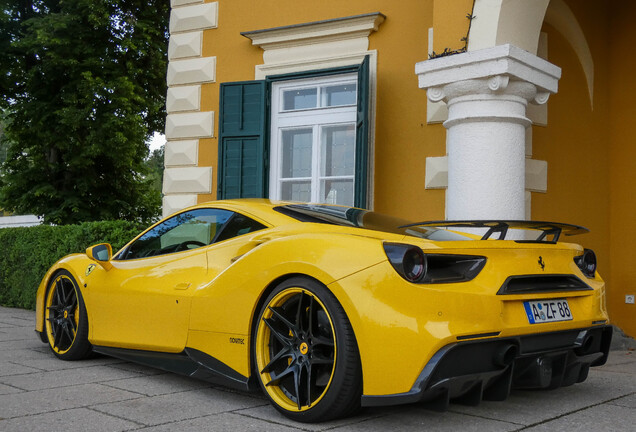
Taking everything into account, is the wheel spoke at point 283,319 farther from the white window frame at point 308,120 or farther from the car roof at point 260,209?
the white window frame at point 308,120

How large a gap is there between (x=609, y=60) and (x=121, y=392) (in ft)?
22.5

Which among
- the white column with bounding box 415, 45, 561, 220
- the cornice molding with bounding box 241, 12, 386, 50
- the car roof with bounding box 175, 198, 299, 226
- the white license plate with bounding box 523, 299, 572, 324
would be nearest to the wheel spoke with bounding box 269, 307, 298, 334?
the car roof with bounding box 175, 198, 299, 226

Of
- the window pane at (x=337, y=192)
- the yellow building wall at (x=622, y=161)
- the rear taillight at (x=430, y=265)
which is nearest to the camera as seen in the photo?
the rear taillight at (x=430, y=265)

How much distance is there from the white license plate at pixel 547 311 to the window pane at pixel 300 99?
5.30m

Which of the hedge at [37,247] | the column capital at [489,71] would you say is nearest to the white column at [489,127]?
the column capital at [489,71]

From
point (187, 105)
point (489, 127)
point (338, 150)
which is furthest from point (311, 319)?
point (187, 105)

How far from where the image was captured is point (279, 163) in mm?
8672

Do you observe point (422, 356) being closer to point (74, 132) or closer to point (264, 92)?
point (264, 92)

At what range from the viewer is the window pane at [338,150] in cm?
820

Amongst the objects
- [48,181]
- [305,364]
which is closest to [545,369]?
[305,364]

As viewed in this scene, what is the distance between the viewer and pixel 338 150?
8297mm

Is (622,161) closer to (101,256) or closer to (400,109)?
(400,109)

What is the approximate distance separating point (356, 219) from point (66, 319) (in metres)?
2.61

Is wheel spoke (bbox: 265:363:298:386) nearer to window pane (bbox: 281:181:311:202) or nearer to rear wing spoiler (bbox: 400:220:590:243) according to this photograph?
rear wing spoiler (bbox: 400:220:590:243)
